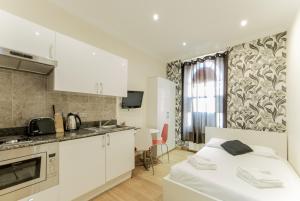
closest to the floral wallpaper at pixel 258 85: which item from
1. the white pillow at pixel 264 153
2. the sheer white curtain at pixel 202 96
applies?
the sheer white curtain at pixel 202 96

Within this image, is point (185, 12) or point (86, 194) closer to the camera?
point (86, 194)

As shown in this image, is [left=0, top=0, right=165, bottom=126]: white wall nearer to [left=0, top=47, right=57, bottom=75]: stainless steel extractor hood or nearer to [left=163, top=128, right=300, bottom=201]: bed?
[left=0, top=47, right=57, bottom=75]: stainless steel extractor hood

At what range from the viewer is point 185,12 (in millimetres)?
2363

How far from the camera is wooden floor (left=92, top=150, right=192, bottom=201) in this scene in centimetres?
212

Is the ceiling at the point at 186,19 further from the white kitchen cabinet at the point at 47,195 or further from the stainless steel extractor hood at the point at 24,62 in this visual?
the white kitchen cabinet at the point at 47,195

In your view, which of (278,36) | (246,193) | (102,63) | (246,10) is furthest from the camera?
(278,36)

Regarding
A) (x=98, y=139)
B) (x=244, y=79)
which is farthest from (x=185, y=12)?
(x=98, y=139)

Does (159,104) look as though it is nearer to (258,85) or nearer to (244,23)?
(258,85)

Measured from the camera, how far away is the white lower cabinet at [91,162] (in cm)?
175

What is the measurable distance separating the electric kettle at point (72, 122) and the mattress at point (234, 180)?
5.17ft

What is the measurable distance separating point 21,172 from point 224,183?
200 centimetres

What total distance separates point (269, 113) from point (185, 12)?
252 centimetres

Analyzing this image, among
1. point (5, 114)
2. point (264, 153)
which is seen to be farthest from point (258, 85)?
point (5, 114)

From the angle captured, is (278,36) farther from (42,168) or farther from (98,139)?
(42,168)
